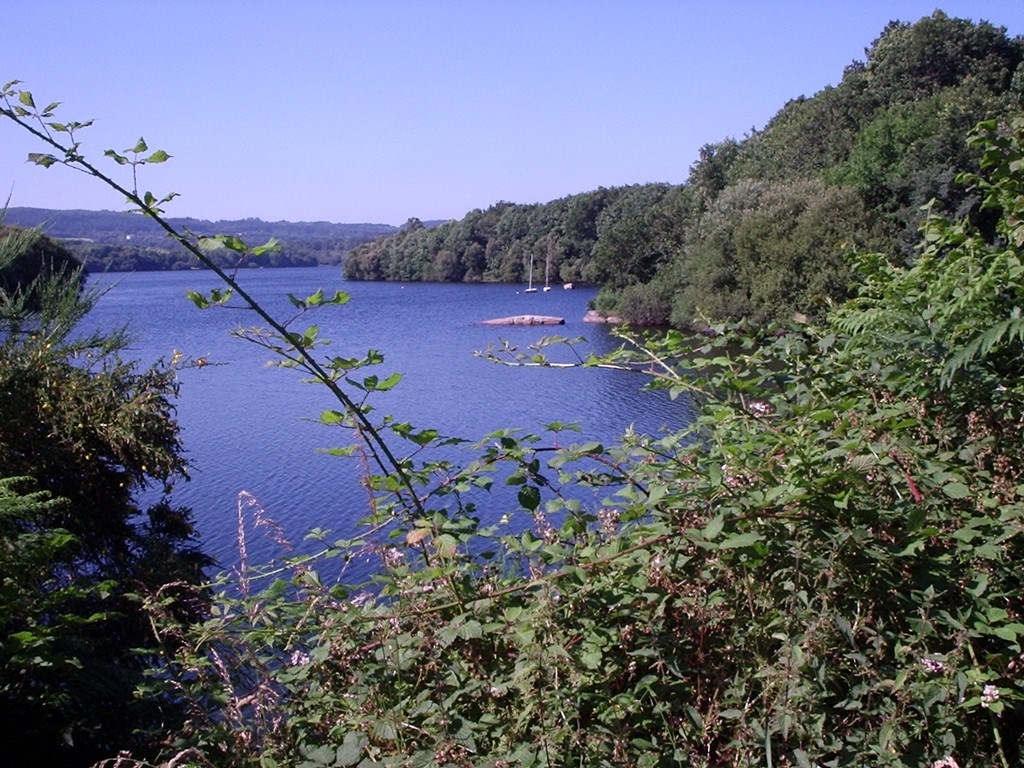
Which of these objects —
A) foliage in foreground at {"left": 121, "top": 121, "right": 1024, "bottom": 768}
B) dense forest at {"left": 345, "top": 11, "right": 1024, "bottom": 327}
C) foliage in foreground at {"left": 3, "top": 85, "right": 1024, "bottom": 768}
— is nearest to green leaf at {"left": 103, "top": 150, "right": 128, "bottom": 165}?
foliage in foreground at {"left": 3, "top": 85, "right": 1024, "bottom": 768}

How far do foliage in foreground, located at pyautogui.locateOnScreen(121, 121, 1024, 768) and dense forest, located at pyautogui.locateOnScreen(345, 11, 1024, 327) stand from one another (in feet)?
61.0

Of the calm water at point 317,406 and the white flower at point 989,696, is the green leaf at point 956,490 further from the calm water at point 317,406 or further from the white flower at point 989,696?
the calm water at point 317,406

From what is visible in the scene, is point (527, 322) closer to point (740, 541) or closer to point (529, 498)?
point (529, 498)

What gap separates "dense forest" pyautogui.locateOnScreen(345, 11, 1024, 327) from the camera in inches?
1303

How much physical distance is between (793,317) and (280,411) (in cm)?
2009

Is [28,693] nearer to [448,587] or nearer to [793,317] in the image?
[448,587]

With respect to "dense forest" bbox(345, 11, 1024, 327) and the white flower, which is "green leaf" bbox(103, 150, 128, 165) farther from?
"dense forest" bbox(345, 11, 1024, 327)

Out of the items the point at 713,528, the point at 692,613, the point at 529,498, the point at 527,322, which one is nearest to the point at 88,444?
the point at 529,498

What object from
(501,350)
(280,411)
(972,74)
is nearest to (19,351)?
(501,350)

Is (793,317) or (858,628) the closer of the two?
(858,628)

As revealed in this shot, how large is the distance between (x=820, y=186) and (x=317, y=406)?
24.3 m

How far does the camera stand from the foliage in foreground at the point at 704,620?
1569 millimetres

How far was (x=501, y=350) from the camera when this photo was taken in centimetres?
258

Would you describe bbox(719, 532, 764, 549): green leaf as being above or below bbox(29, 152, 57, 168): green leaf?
below
